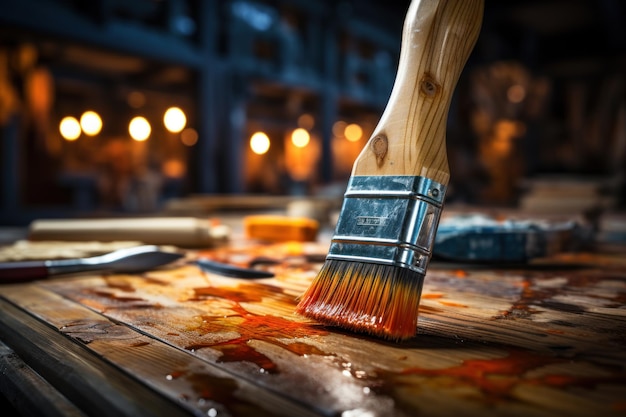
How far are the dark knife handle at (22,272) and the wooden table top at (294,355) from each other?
100 millimetres

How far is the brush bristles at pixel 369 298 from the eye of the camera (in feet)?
3.73

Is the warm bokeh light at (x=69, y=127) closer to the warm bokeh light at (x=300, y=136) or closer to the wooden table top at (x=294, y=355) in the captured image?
the warm bokeh light at (x=300, y=136)

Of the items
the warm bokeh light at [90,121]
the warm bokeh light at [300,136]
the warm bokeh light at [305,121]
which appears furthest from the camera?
the warm bokeh light at [305,121]

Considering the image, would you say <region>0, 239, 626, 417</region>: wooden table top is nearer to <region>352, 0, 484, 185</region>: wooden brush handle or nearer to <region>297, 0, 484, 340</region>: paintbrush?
<region>297, 0, 484, 340</region>: paintbrush

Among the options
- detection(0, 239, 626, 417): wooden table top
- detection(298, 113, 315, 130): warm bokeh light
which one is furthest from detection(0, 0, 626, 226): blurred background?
detection(0, 239, 626, 417): wooden table top

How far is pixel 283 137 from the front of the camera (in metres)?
17.2

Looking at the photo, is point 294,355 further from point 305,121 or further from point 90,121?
point 305,121

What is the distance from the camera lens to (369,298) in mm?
1183

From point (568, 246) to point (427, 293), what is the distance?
1.57 metres

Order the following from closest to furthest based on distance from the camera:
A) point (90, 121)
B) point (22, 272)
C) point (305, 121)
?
point (22, 272), point (90, 121), point (305, 121)

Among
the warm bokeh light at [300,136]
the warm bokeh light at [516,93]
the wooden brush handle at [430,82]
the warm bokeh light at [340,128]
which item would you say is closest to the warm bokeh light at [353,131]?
the warm bokeh light at [340,128]

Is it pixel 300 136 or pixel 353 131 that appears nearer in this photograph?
pixel 300 136

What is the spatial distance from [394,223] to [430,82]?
1.18 ft

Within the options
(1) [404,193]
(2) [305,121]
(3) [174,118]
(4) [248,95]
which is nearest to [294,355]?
(1) [404,193]
